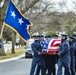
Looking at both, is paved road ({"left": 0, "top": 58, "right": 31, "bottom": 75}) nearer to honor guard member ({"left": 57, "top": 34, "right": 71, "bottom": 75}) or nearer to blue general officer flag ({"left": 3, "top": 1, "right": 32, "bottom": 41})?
honor guard member ({"left": 57, "top": 34, "right": 71, "bottom": 75})

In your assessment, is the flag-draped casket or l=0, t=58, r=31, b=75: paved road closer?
the flag-draped casket

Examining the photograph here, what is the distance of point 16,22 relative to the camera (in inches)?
445

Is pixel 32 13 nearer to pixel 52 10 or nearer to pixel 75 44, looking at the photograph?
pixel 52 10

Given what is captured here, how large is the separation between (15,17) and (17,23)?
226 millimetres

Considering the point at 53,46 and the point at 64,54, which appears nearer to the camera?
the point at 64,54

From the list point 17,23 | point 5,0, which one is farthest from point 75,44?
point 5,0

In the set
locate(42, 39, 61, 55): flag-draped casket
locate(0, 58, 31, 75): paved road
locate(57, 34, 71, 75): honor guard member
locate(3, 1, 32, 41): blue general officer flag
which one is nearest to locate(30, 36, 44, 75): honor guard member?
locate(42, 39, 61, 55): flag-draped casket

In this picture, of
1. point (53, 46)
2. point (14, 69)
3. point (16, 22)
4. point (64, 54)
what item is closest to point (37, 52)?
point (53, 46)

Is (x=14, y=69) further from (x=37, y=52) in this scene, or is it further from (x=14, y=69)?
(x=37, y=52)

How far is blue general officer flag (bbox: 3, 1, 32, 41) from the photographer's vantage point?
11.2m

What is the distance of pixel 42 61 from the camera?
1302 centimetres

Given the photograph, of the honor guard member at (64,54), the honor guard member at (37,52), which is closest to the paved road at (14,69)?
the honor guard member at (37,52)

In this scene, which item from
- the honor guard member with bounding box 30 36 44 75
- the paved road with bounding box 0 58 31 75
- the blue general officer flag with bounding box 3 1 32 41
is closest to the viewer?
the blue general officer flag with bounding box 3 1 32 41

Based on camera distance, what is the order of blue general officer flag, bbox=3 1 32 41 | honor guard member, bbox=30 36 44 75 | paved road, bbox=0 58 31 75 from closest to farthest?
blue general officer flag, bbox=3 1 32 41, honor guard member, bbox=30 36 44 75, paved road, bbox=0 58 31 75
